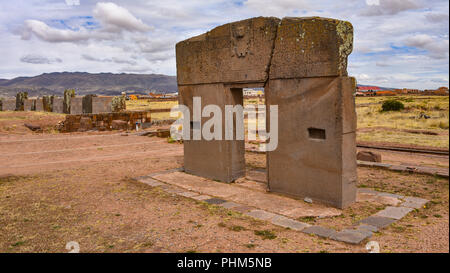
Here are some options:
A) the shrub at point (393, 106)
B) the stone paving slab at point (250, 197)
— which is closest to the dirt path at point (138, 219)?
the stone paving slab at point (250, 197)

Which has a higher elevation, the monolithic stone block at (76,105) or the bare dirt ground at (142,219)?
the monolithic stone block at (76,105)

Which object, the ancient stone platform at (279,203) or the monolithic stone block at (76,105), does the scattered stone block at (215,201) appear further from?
the monolithic stone block at (76,105)

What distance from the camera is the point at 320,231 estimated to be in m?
5.14

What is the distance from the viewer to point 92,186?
8031 mm

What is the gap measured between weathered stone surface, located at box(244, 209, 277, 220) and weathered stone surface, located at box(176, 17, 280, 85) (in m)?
2.70

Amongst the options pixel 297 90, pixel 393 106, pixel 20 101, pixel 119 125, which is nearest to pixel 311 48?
pixel 297 90

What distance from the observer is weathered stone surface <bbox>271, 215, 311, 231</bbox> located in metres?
5.35

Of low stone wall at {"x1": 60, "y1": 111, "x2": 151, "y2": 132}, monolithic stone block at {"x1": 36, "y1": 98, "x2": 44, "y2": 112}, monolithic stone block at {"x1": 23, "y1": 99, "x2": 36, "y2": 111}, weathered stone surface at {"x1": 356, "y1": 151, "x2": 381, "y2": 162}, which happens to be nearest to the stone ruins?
weathered stone surface at {"x1": 356, "y1": 151, "x2": 381, "y2": 162}

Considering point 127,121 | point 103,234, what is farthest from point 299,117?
point 127,121

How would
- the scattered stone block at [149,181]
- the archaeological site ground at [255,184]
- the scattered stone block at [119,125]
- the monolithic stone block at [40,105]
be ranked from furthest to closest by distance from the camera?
the monolithic stone block at [40,105] → the scattered stone block at [119,125] → the scattered stone block at [149,181] → the archaeological site ground at [255,184]

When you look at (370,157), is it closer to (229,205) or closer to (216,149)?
(216,149)

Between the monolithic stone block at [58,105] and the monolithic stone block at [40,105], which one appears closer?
the monolithic stone block at [58,105]

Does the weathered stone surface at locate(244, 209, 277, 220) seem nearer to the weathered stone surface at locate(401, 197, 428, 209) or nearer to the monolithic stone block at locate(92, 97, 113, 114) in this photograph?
the weathered stone surface at locate(401, 197, 428, 209)

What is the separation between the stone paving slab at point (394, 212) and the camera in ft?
19.2
